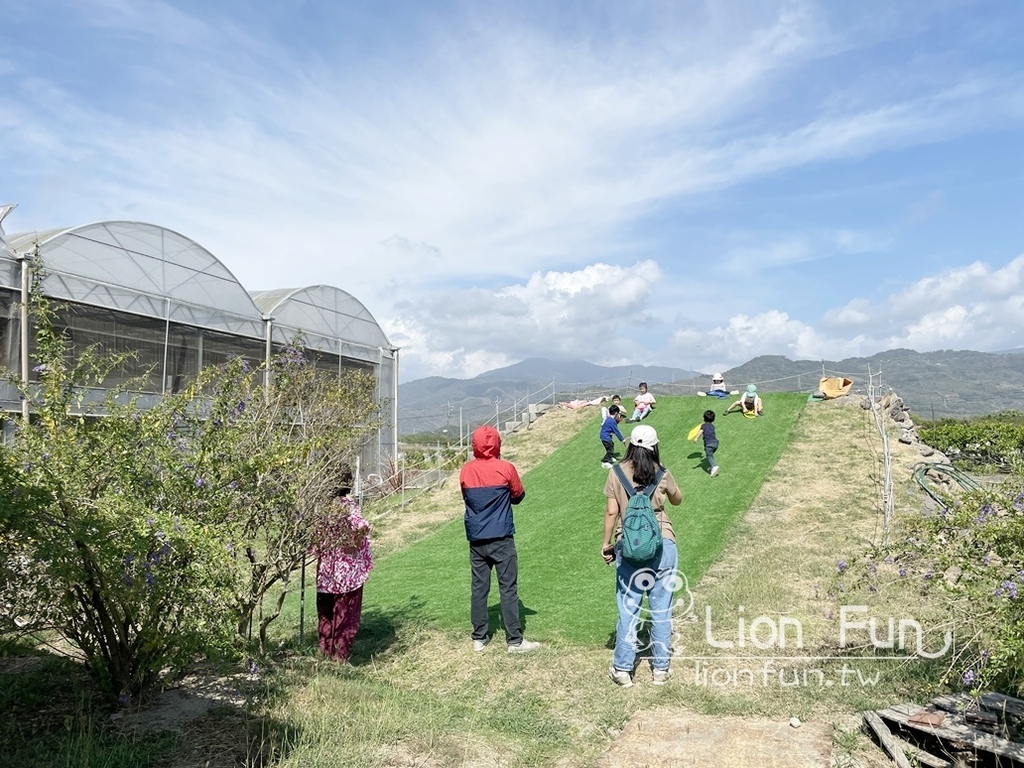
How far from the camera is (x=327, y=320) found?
18.7 metres

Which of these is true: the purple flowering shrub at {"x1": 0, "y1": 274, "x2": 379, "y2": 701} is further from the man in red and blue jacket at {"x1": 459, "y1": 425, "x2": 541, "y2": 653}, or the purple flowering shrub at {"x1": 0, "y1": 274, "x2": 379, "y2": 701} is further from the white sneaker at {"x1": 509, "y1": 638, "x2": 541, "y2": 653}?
the white sneaker at {"x1": 509, "y1": 638, "x2": 541, "y2": 653}

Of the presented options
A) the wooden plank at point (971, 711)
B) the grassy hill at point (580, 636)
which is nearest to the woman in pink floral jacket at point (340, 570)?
the grassy hill at point (580, 636)

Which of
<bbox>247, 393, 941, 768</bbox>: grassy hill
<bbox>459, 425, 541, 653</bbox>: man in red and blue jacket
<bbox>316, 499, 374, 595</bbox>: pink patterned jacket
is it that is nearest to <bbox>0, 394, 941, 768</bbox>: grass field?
<bbox>247, 393, 941, 768</bbox>: grassy hill

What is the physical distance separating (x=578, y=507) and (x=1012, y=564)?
8.37 m

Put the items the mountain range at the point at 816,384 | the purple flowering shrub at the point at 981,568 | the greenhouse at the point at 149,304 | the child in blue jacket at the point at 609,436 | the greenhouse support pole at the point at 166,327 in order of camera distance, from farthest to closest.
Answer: the mountain range at the point at 816,384
the greenhouse support pole at the point at 166,327
the child in blue jacket at the point at 609,436
the greenhouse at the point at 149,304
the purple flowering shrub at the point at 981,568

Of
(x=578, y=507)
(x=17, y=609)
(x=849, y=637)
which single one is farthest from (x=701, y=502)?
(x=17, y=609)

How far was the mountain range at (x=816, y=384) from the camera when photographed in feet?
65.6

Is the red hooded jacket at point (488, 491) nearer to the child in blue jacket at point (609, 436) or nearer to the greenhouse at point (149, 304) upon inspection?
the greenhouse at point (149, 304)

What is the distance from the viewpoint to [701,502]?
10.8 meters

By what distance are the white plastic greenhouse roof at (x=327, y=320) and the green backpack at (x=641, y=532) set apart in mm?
12807

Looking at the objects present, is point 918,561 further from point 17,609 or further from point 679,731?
point 17,609

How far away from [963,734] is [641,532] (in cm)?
197

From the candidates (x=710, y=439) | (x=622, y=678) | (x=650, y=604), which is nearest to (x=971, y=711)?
(x=650, y=604)

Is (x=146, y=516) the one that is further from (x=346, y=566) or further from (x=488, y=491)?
(x=488, y=491)
